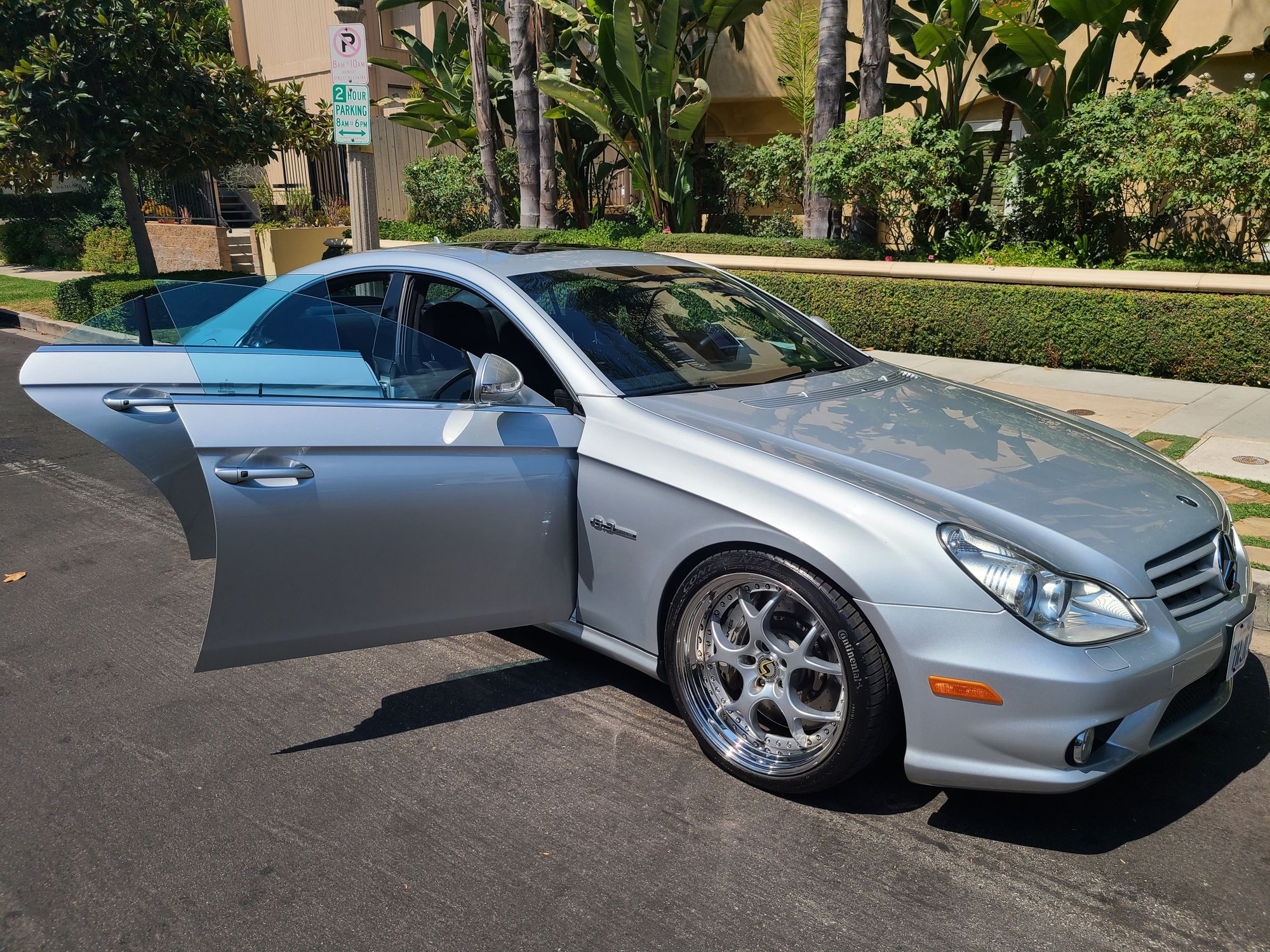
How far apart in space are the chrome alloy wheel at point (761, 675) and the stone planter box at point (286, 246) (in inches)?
684

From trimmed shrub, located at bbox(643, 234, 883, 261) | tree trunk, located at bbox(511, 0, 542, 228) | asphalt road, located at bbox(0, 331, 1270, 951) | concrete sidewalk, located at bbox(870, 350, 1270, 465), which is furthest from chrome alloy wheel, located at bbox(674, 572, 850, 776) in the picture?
tree trunk, located at bbox(511, 0, 542, 228)

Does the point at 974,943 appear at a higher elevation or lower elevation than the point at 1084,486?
lower

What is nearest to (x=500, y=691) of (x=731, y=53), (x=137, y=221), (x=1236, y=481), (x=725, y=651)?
(x=725, y=651)

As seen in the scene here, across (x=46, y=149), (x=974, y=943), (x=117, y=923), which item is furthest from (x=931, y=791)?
(x=46, y=149)

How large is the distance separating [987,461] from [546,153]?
550 inches

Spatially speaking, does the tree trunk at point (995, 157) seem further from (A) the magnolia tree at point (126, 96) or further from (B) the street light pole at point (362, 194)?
(A) the magnolia tree at point (126, 96)

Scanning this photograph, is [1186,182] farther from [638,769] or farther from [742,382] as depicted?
[638,769]

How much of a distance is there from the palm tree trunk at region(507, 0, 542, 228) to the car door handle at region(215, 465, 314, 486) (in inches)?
526

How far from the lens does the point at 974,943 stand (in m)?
2.74

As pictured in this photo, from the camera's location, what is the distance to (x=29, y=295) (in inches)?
703

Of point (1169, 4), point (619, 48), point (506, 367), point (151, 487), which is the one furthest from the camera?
point (619, 48)

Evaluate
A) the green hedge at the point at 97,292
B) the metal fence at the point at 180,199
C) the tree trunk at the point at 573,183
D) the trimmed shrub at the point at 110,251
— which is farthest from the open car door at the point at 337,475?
the metal fence at the point at 180,199

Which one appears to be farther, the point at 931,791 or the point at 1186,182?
the point at 1186,182

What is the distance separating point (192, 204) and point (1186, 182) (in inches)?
803
